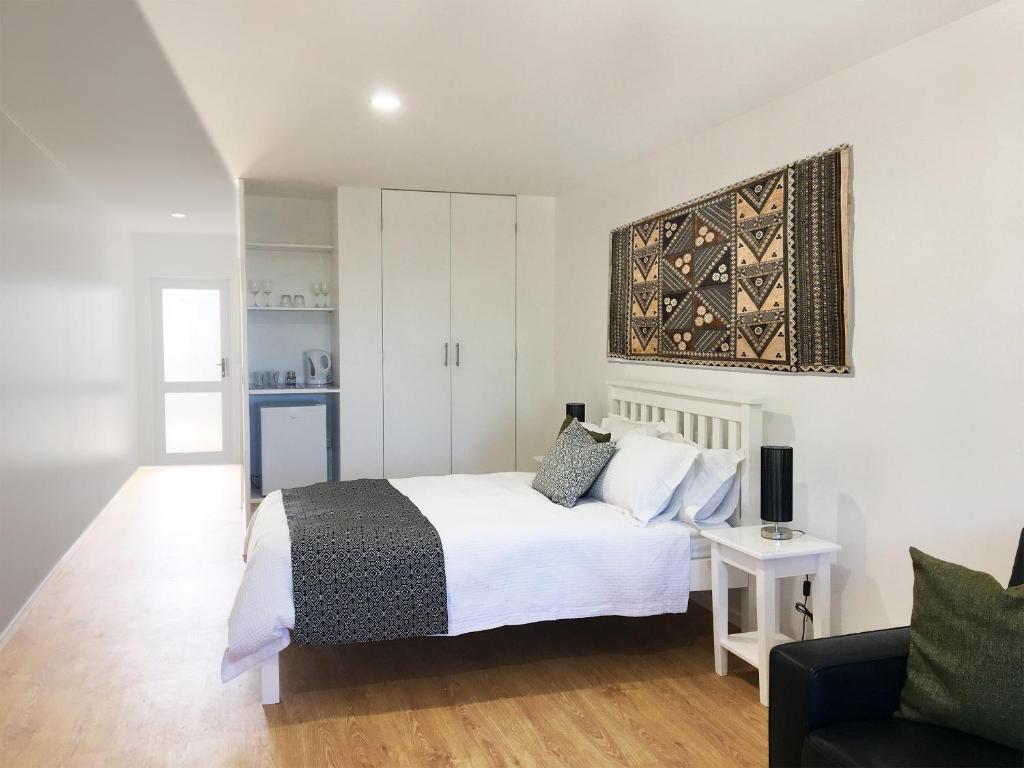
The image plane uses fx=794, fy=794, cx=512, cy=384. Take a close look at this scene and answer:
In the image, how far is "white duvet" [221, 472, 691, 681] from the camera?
2799mm

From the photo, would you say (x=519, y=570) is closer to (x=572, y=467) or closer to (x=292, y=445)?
(x=572, y=467)

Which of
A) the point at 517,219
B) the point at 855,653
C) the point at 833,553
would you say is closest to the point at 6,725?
the point at 855,653

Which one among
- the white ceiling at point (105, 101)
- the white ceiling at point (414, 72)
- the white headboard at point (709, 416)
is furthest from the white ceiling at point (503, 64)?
the white headboard at point (709, 416)

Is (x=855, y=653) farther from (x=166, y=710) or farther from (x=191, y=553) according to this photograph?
(x=191, y=553)

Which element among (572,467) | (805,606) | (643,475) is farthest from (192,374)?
(805,606)

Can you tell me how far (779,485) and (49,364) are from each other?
3.95m

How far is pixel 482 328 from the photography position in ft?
18.1

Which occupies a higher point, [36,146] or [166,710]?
[36,146]

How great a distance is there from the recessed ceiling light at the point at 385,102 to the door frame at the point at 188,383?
5.42 m

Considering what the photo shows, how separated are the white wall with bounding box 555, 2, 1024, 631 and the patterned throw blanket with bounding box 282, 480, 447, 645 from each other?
1534mm

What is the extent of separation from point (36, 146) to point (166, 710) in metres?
3.13

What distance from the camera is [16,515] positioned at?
379cm

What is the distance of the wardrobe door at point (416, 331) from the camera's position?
5.33 meters

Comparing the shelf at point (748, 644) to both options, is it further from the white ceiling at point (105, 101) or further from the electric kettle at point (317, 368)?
the electric kettle at point (317, 368)
